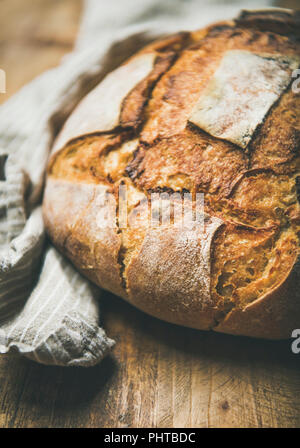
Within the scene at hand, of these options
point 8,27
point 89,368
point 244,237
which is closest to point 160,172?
point 244,237

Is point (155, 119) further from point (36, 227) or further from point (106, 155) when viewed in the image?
point (36, 227)

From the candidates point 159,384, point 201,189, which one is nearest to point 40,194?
point 201,189

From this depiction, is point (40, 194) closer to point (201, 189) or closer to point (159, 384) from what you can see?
point (201, 189)

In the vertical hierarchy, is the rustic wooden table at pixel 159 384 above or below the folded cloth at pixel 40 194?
below

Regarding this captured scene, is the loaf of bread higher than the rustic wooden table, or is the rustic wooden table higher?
the loaf of bread
